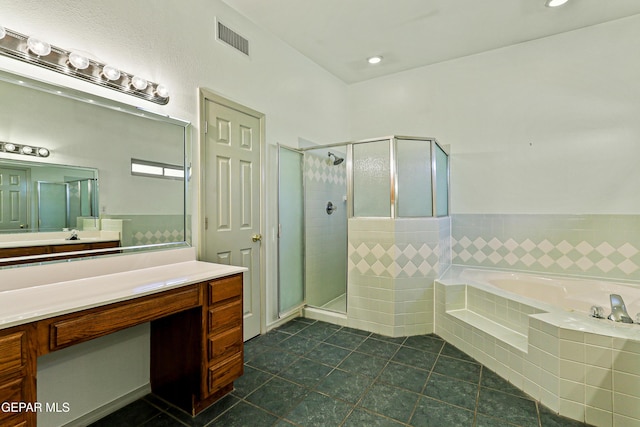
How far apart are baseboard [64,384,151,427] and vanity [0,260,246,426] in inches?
2.9

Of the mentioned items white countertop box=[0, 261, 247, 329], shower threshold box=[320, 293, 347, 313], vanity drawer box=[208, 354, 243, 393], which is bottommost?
shower threshold box=[320, 293, 347, 313]

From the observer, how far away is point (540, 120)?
2.99 meters

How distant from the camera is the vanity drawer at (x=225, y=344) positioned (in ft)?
5.45

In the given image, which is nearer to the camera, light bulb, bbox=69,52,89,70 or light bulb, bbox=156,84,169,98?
light bulb, bbox=69,52,89,70

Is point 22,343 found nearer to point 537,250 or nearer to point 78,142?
point 78,142

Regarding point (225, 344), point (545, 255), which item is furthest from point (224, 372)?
point (545, 255)

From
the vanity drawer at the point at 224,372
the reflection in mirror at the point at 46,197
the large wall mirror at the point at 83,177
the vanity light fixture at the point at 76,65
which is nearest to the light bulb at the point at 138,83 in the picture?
the vanity light fixture at the point at 76,65

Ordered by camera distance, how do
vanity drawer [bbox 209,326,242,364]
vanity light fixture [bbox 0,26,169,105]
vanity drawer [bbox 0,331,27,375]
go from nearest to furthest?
1. vanity drawer [bbox 0,331,27,375]
2. vanity light fixture [bbox 0,26,169,105]
3. vanity drawer [bbox 209,326,242,364]

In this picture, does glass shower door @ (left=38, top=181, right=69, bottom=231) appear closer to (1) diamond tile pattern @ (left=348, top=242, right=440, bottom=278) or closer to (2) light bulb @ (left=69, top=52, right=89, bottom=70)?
(2) light bulb @ (left=69, top=52, right=89, bottom=70)

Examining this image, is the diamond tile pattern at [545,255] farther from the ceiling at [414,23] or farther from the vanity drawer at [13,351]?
the vanity drawer at [13,351]

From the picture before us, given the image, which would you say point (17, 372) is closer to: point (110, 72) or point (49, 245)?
point (49, 245)

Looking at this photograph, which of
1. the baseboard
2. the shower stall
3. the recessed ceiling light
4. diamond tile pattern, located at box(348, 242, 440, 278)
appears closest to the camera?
the baseboard

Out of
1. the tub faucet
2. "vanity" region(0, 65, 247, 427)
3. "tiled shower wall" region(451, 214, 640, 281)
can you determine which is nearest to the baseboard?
"vanity" region(0, 65, 247, 427)

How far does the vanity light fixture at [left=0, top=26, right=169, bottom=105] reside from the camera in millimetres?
1325
